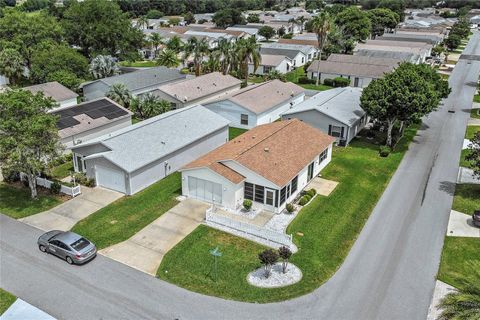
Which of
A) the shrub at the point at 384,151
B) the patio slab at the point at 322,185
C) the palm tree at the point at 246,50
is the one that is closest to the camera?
the patio slab at the point at 322,185

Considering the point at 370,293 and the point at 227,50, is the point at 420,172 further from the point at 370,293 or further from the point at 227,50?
the point at 227,50

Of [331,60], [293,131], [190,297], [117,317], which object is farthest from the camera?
[331,60]

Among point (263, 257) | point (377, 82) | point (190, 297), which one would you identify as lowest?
point (190, 297)

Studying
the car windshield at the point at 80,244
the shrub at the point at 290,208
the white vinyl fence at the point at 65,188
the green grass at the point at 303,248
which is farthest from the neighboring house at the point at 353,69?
the car windshield at the point at 80,244

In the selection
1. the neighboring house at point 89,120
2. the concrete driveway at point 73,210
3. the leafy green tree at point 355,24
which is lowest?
the concrete driveway at point 73,210

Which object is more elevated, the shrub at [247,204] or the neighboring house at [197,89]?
the neighboring house at [197,89]

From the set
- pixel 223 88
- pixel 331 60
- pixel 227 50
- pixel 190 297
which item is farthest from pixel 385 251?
pixel 331 60

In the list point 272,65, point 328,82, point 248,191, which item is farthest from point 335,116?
point 272,65

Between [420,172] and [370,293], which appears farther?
[420,172]

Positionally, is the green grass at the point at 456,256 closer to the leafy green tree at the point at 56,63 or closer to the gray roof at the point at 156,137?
the gray roof at the point at 156,137
